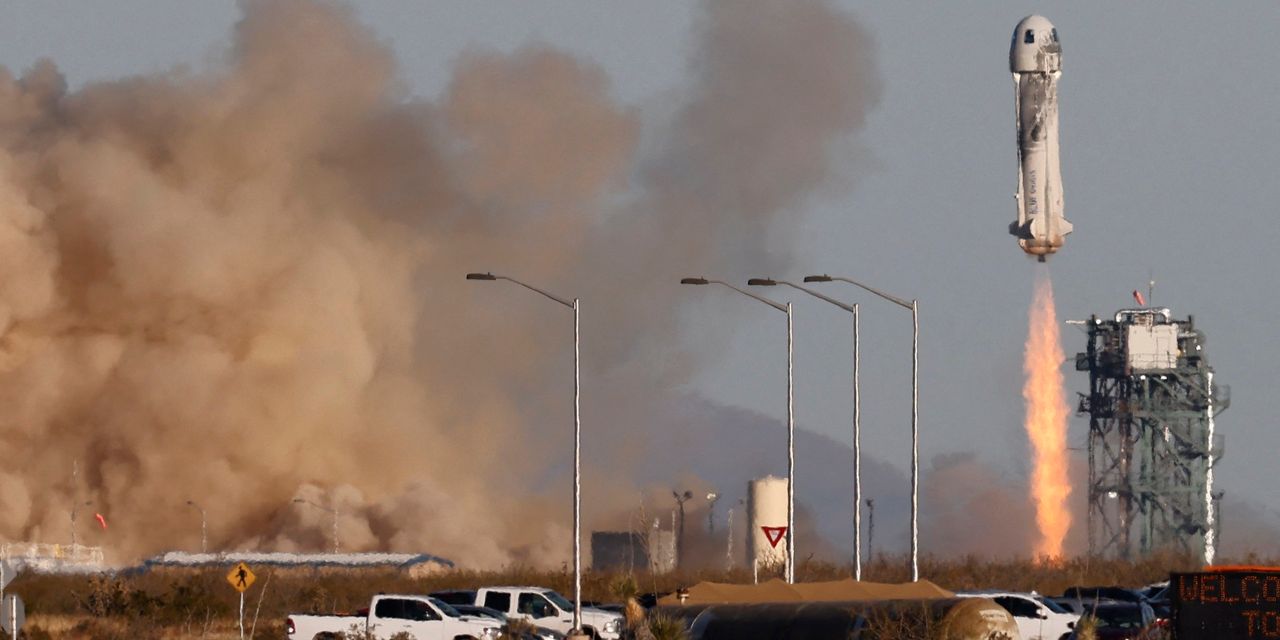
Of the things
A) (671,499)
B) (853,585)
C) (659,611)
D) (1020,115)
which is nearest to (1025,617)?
(853,585)

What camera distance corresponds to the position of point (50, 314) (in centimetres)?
11556

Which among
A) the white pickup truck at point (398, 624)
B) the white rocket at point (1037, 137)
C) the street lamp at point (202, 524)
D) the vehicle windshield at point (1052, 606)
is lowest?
the white pickup truck at point (398, 624)

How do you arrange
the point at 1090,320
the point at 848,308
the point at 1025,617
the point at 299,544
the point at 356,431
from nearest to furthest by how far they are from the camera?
the point at 1025,617 → the point at 848,308 → the point at 299,544 → the point at 356,431 → the point at 1090,320

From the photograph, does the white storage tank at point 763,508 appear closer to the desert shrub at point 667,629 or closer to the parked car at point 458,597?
the parked car at point 458,597


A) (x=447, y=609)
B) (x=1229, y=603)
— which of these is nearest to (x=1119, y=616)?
(x=447, y=609)

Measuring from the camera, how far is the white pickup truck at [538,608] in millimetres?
67369

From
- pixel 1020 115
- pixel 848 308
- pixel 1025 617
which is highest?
pixel 1020 115

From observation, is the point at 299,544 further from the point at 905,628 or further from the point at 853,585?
the point at 905,628

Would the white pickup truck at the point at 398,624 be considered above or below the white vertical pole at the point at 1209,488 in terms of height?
below

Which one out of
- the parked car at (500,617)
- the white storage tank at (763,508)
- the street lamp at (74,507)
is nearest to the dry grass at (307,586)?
the parked car at (500,617)

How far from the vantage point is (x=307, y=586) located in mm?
93312

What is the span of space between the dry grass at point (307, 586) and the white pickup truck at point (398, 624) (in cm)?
428

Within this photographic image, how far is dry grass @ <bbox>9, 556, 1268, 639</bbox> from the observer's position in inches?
3081

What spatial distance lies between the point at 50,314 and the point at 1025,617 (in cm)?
6459
